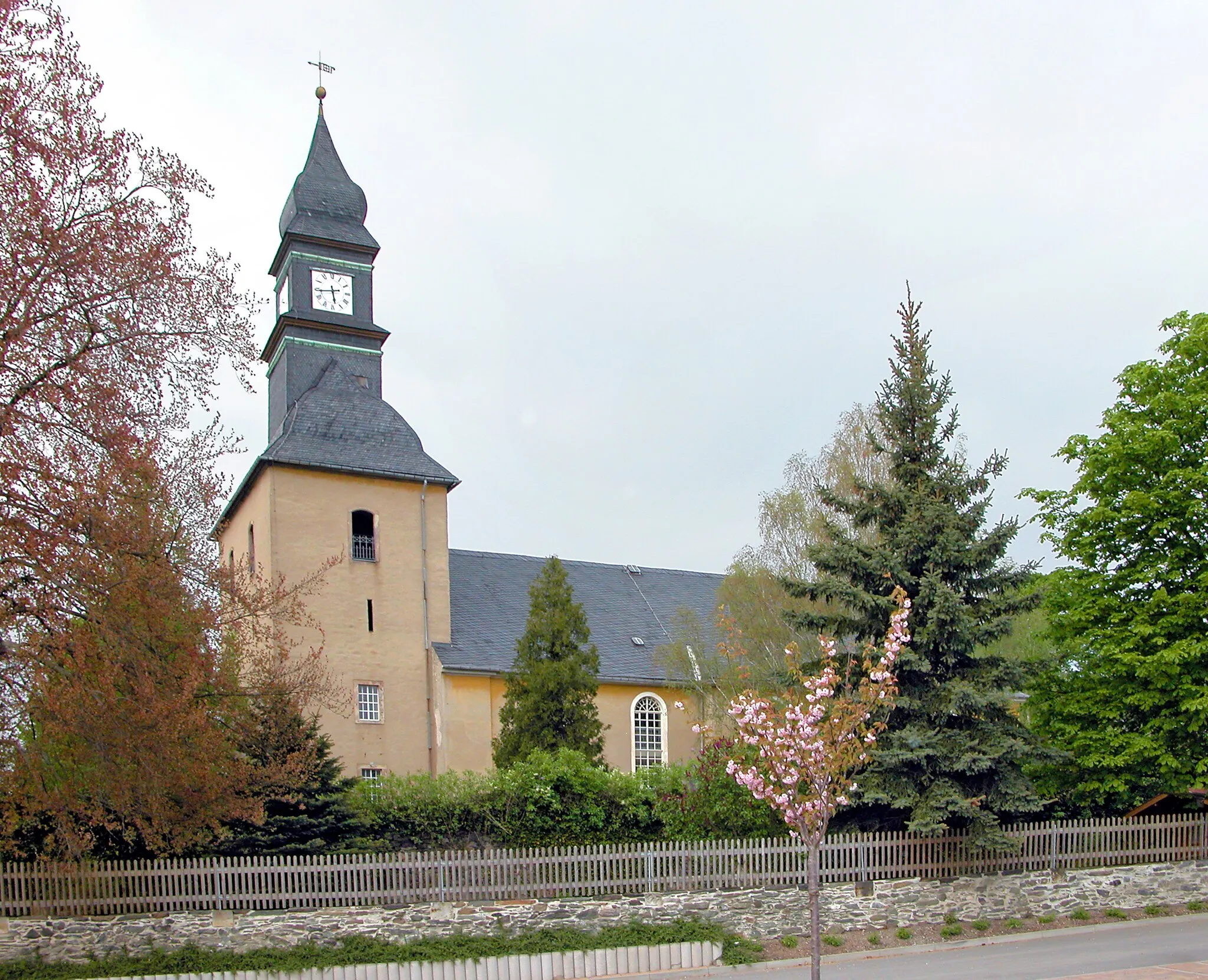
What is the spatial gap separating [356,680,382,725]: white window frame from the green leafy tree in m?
15.6

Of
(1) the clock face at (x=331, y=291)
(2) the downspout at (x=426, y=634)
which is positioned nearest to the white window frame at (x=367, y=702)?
(2) the downspout at (x=426, y=634)

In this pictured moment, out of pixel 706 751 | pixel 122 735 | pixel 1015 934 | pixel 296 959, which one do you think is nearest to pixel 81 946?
pixel 296 959

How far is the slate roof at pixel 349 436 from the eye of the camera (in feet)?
97.0

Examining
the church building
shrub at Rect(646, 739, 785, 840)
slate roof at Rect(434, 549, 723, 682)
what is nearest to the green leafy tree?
shrub at Rect(646, 739, 785, 840)

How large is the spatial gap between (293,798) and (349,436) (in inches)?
579

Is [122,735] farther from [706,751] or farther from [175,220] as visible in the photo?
[706,751]

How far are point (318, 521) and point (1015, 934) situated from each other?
18858 millimetres

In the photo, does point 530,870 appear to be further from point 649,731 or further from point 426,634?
point 649,731

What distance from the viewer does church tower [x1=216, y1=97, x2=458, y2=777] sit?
2891 cm

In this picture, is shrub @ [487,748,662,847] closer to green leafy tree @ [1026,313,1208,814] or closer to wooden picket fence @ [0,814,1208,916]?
wooden picket fence @ [0,814,1208,916]

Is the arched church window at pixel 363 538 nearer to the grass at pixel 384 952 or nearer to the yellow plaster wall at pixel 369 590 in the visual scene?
the yellow plaster wall at pixel 369 590

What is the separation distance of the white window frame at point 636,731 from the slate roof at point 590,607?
2.19 ft

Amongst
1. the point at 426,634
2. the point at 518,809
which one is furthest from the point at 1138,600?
the point at 426,634

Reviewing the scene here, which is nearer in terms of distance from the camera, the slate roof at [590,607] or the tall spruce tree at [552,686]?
the tall spruce tree at [552,686]
